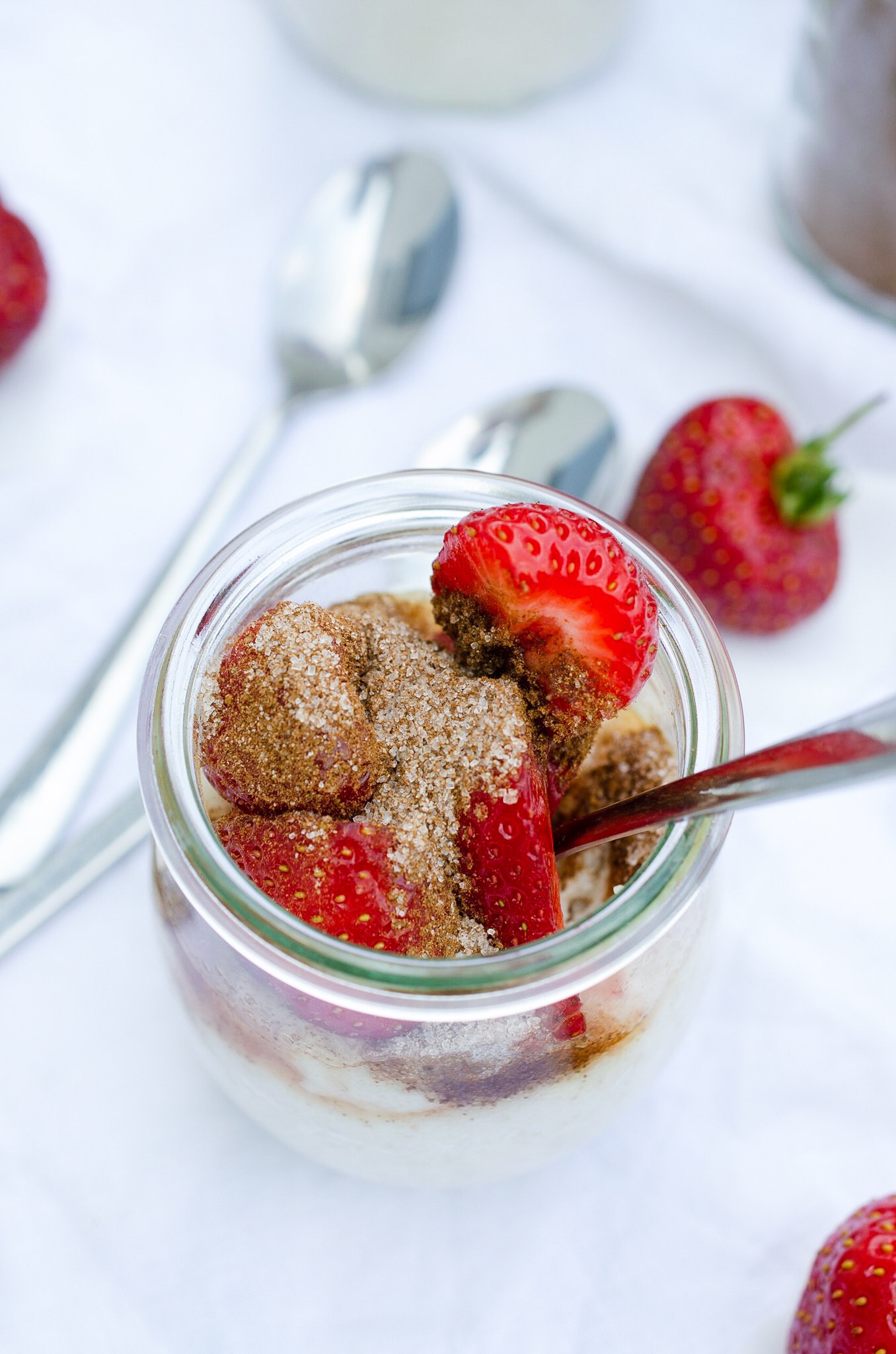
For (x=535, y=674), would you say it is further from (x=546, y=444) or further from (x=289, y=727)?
(x=546, y=444)

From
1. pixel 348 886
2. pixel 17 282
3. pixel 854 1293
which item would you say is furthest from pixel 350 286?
pixel 854 1293

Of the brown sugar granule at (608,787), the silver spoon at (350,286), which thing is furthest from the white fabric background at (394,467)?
the brown sugar granule at (608,787)

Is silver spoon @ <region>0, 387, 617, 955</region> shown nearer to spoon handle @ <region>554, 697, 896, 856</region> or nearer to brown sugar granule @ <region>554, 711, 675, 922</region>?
brown sugar granule @ <region>554, 711, 675, 922</region>

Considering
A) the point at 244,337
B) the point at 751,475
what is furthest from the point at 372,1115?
the point at 244,337

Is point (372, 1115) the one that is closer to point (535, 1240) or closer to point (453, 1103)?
point (453, 1103)

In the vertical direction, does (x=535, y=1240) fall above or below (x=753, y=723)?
below

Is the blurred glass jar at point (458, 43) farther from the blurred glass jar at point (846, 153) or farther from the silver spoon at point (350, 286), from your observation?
the blurred glass jar at point (846, 153)
